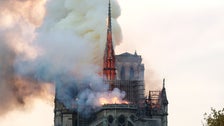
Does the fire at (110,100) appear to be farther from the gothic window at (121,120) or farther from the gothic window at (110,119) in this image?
the gothic window at (121,120)

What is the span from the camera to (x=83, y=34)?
651 feet

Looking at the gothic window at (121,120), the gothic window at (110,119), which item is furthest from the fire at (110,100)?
the gothic window at (121,120)

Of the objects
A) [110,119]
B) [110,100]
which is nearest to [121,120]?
[110,119]

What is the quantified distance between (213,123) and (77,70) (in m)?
85.5

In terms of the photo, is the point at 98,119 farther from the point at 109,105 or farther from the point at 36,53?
the point at 36,53

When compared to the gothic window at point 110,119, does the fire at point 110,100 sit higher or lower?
higher

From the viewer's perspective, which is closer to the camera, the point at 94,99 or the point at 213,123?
the point at 213,123

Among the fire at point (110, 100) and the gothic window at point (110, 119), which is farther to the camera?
the fire at point (110, 100)

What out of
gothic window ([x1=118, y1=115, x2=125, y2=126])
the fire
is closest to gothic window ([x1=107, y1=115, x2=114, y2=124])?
gothic window ([x1=118, y1=115, x2=125, y2=126])

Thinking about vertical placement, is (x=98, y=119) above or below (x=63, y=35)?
below

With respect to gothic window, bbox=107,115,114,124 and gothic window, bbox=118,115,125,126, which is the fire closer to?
gothic window, bbox=107,115,114,124

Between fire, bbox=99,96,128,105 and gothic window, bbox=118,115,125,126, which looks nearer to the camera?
gothic window, bbox=118,115,125,126

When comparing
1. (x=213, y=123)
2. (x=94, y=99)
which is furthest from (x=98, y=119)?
(x=213, y=123)

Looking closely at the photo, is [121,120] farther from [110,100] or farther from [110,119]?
[110,100]
